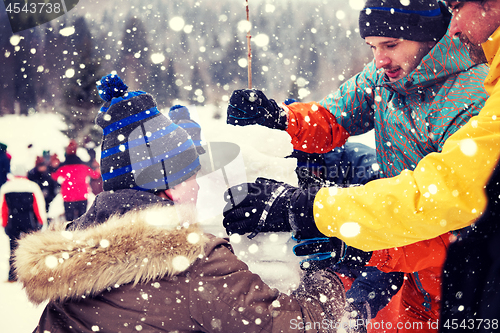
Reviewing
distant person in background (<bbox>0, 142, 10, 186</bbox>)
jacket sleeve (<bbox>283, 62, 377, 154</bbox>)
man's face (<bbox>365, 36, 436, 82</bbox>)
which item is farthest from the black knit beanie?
distant person in background (<bbox>0, 142, 10, 186</bbox>)

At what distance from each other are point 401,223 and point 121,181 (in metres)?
0.98

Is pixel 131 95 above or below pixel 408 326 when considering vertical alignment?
above

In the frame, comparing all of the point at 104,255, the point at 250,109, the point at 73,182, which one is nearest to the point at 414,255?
the point at 250,109

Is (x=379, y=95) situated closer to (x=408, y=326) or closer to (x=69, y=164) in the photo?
(x=408, y=326)

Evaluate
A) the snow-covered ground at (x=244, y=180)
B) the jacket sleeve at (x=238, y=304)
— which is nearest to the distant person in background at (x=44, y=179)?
the snow-covered ground at (x=244, y=180)

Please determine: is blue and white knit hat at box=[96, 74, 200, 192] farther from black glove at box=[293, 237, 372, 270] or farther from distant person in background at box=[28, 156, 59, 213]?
distant person in background at box=[28, 156, 59, 213]

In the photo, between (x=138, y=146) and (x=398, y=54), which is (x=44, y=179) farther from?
(x=398, y=54)

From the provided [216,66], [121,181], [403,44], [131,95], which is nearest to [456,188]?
[403,44]

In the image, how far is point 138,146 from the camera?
1183 millimetres

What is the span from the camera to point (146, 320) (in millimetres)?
880

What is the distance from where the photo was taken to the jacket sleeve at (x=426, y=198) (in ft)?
2.45

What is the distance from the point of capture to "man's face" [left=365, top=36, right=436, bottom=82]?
1.14 meters

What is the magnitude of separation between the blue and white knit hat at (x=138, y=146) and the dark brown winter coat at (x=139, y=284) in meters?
0.25

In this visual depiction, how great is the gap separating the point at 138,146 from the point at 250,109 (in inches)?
18.8
